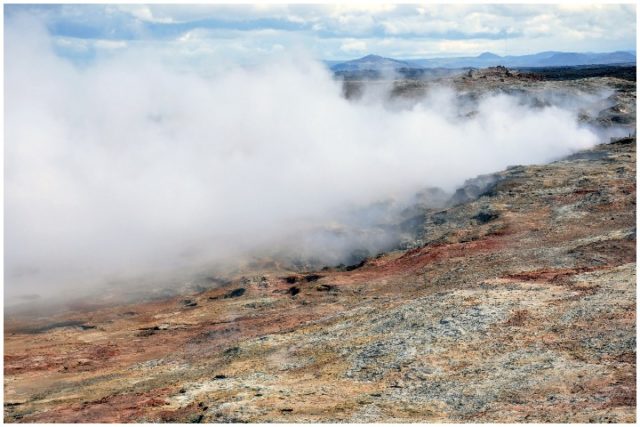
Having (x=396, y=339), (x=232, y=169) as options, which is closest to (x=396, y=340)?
(x=396, y=339)

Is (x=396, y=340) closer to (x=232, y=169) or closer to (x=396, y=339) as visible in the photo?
(x=396, y=339)

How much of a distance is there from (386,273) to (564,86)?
165 feet

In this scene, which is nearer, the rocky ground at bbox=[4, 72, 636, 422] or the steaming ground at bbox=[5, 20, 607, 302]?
the rocky ground at bbox=[4, 72, 636, 422]

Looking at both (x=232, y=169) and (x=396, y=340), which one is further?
(x=232, y=169)

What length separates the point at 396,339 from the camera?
65.5 ft

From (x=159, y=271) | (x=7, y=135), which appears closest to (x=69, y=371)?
(x=159, y=271)

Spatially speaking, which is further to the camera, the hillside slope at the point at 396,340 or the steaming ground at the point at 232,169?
the steaming ground at the point at 232,169

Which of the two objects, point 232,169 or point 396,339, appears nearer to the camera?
point 396,339

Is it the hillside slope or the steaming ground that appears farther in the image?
the steaming ground

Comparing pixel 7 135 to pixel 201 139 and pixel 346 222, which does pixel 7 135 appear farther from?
pixel 346 222

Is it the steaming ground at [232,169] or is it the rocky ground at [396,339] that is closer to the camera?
the rocky ground at [396,339]

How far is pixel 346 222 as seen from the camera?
39.5 meters

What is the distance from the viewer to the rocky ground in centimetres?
1590

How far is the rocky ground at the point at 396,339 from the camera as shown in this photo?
52.2 feet
